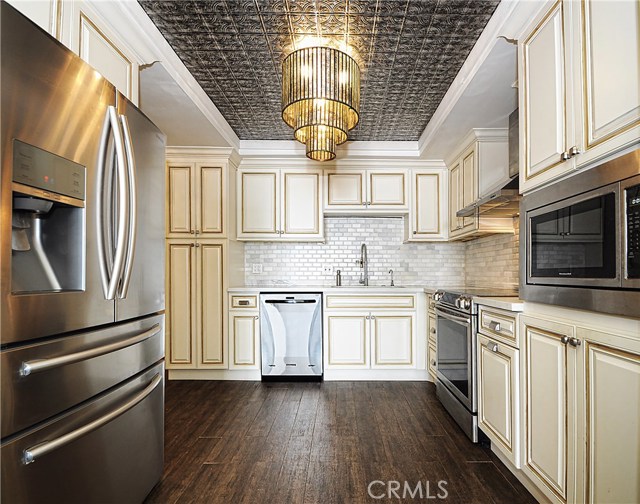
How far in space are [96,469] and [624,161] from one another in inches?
80.4

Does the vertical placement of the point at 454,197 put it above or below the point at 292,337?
above

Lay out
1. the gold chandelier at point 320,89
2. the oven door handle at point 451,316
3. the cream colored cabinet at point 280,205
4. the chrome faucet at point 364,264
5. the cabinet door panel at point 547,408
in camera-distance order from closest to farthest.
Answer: the cabinet door panel at point 547,408 < the gold chandelier at point 320,89 < the oven door handle at point 451,316 < the cream colored cabinet at point 280,205 < the chrome faucet at point 364,264

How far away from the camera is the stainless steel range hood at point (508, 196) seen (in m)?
2.46

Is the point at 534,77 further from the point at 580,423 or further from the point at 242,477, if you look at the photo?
the point at 242,477

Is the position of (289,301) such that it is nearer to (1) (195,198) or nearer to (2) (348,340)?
(2) (348,340)

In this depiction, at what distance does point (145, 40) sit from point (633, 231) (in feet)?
7.91

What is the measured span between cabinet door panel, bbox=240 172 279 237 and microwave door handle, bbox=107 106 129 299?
2.87m

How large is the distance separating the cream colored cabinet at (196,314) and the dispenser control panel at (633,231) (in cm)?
339

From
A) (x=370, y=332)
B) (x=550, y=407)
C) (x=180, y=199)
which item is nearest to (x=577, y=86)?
(x=550, y=407)

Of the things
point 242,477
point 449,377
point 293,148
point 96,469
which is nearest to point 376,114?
point 293,148

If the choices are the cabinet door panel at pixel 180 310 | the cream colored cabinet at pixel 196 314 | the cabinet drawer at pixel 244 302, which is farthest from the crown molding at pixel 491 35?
the cabinet door panel at pixel 180 310

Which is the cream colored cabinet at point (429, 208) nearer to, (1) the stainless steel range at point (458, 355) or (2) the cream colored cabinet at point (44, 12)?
(1) the stainless steel range at point (458, 355)

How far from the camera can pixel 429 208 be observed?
4375mm

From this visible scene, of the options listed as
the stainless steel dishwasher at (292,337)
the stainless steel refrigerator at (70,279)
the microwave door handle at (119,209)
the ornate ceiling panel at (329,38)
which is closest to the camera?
the stainless steel refrigerator at (70,279)
